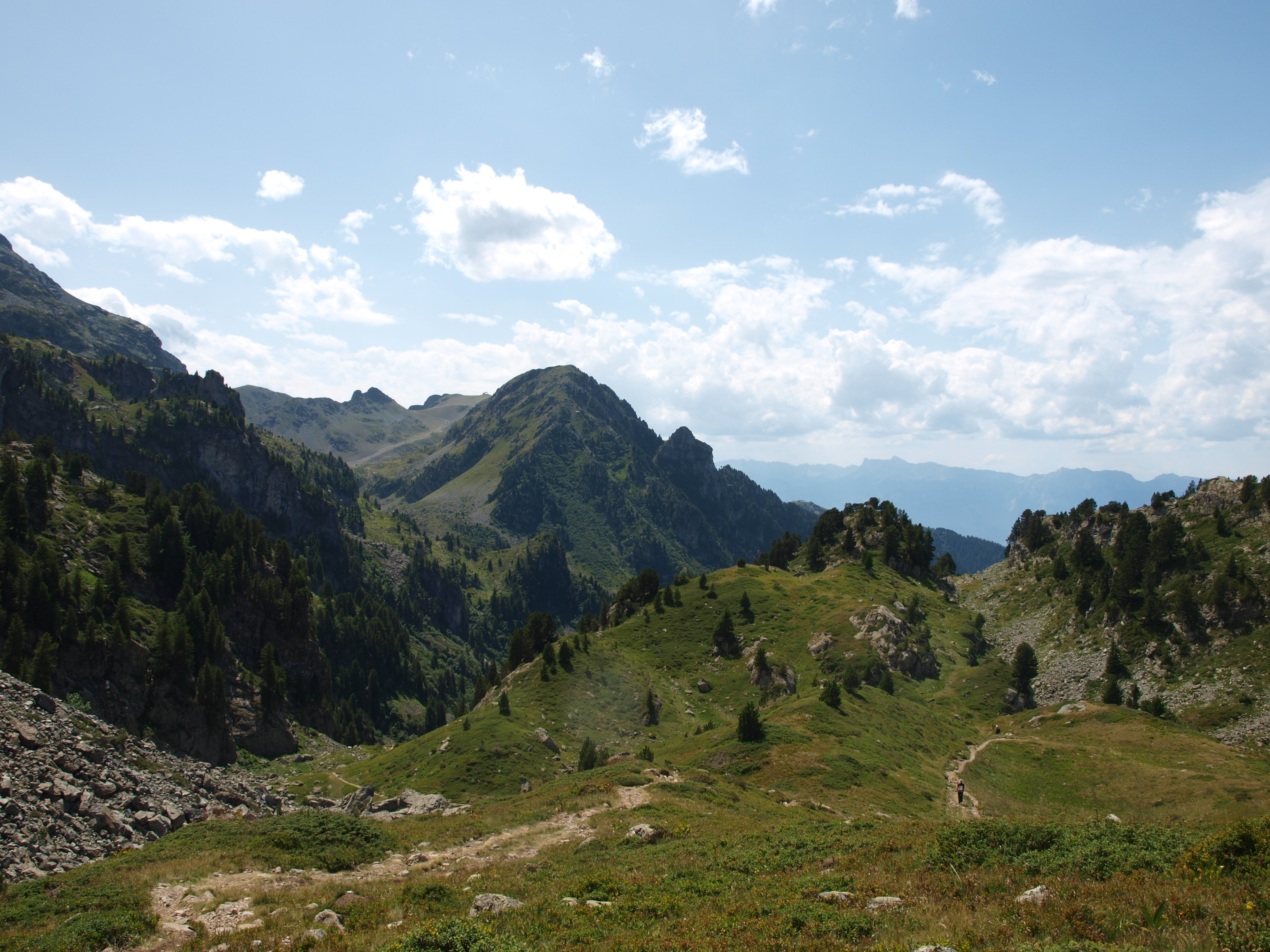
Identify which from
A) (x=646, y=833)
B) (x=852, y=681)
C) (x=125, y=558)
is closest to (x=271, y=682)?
(x=125, y=558)

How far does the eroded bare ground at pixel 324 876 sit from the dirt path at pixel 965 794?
91.2ft

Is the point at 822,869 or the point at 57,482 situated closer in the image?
the point at 822,869

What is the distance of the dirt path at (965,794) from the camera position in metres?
48.1

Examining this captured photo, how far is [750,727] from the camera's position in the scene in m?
56.3

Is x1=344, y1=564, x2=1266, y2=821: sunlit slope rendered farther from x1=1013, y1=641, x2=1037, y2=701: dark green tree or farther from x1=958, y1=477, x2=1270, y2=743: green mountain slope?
x1=958, y1=477, x2=1270, y2=743: green mountain slope

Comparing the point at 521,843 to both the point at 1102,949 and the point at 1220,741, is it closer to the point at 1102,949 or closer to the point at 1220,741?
the point at 1102,949

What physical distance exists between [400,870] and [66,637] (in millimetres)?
92188

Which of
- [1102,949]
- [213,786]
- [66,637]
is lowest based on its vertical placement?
[213,786]

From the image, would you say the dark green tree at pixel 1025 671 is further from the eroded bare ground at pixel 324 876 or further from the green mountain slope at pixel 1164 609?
the eroded bare ground at pixel 324 876

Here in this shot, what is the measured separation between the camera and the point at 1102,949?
35.8 ft

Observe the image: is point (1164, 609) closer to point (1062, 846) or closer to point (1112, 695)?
point (1112, 695)

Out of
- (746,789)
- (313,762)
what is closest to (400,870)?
(746,789)

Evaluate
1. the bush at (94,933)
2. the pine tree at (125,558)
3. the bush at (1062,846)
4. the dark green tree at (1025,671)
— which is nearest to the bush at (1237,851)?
the bush at (1062,846)

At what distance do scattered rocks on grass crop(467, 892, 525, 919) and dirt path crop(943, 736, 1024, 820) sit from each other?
3495cm
